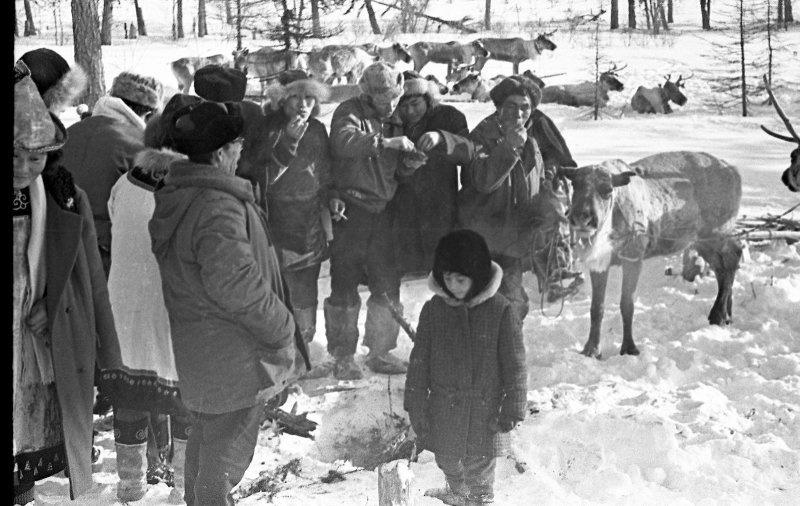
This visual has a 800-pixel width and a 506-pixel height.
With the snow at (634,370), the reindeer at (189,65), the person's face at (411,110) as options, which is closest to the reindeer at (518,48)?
the snow at (634,370)

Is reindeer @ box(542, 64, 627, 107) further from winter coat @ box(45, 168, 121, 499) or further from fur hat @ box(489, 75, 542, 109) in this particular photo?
winter coat @ box(45, 168, 121, 499)

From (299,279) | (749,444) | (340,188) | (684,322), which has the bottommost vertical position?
(749,444)

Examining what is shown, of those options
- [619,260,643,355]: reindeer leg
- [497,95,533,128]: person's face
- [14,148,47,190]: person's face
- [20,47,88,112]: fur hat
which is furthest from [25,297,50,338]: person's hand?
[619,260,643,355]: reindeer leg

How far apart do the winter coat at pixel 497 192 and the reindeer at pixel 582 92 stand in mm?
276

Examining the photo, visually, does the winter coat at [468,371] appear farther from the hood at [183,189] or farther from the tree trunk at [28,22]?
the tree trunk at [28,22]

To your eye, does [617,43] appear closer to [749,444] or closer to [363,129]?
[363,129]

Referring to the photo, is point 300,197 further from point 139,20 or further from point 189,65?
point 139,20

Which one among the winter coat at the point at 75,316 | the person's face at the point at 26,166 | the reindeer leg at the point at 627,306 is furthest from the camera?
the reindeer leg at the point at 627,306

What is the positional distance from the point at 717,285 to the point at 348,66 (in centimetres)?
165

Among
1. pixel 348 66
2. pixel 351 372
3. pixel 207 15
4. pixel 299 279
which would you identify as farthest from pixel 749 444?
pixel 207 15

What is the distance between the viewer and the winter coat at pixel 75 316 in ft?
7.45

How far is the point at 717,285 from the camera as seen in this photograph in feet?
11.4

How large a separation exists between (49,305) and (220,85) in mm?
1099

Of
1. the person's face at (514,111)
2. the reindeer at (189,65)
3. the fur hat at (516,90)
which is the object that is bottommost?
the person's face at (514,111)
